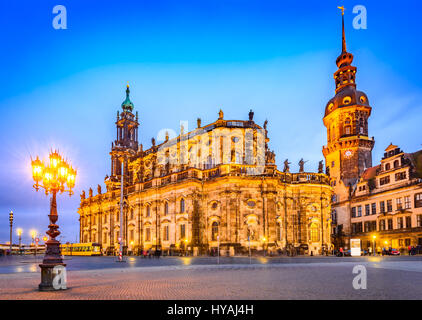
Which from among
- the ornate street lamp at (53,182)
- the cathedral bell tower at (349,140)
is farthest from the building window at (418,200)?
the ornate street lamp at (53,182)

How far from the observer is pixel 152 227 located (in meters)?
59.8

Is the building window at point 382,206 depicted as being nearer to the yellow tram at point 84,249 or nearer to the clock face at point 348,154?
the clock face at point 348,154

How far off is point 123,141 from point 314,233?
45.7 m

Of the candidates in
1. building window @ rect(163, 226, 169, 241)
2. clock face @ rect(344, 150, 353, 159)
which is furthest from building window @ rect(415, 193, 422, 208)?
building window @ rect(163, 226, 169, 241)

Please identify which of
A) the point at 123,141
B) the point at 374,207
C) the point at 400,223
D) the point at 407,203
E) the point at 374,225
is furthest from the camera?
the point at 123,141

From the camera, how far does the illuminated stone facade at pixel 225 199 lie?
50.6 metres

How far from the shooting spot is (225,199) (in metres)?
50.8

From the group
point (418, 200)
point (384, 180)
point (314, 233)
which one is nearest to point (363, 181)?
point (384, 180)

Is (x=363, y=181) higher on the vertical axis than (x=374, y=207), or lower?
higher

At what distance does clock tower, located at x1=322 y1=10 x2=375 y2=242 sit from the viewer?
73.9 metres

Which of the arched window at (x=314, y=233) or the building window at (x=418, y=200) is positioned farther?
the arched window at (x=314, y=233)

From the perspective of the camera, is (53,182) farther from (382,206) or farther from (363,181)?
(363,181)

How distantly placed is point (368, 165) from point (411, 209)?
792 inches

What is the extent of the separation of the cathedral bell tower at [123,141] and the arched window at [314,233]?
3979cm
